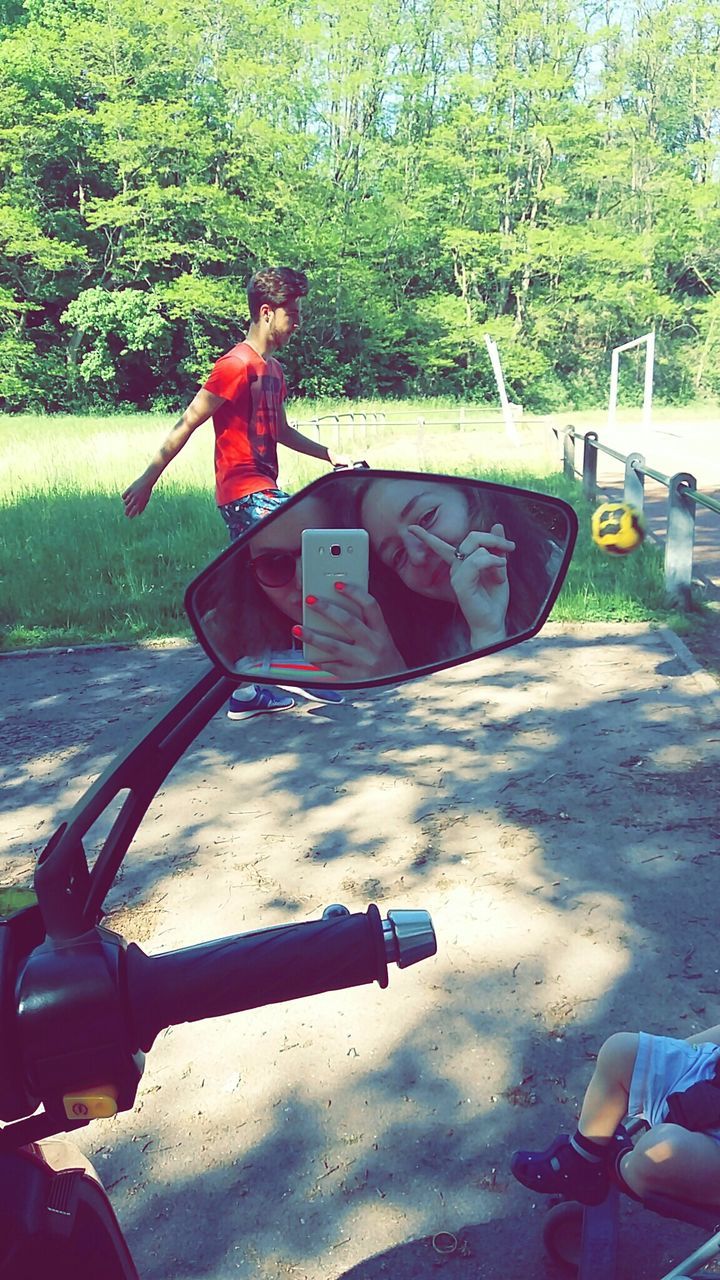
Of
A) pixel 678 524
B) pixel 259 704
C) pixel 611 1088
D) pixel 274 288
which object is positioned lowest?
pixel 259 704

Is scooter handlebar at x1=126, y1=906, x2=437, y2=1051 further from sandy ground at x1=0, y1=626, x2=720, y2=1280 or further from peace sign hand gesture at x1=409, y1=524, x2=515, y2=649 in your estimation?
sandy ground at x1=0, y1=626, x2=720, y2=1280

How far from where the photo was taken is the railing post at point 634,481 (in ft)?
27.1

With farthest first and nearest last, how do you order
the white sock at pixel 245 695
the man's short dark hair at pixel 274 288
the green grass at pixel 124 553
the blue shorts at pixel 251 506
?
the green grass at pixel 124 553
the white sock at pixel 245 695
the man's short dark hair at pixel 274 288
the blue shorts at pixel 251 506

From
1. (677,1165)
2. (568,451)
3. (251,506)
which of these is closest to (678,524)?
(251,506)

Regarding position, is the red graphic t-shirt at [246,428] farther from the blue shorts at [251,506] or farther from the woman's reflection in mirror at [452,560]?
the woman's reflection in mirror at [452,560]

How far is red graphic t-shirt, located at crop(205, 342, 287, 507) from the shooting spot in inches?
204

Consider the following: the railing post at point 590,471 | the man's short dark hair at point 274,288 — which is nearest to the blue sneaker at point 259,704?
the man's short dark hair at point 274,288

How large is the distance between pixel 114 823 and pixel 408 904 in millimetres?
2751

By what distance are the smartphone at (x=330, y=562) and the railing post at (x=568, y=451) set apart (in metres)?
13.1

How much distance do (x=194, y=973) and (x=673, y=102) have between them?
54.7 metres

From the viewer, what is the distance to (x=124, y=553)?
9.55m

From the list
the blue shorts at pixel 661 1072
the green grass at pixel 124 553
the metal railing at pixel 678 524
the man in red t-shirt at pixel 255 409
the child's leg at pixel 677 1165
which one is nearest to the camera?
the child's leg at pixel 677 1165

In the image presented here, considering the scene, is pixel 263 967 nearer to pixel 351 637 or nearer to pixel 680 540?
pixel 351 637

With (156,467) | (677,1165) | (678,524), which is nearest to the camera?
(677,1165)
